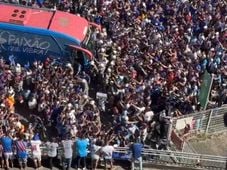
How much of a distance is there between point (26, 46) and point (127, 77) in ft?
14.2

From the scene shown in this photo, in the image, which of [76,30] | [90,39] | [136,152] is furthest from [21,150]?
[90,39]

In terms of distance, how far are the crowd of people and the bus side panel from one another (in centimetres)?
65

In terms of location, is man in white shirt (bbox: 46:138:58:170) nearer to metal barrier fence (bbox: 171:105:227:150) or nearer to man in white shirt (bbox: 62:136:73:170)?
man in white shirt (bbox: 62:136:73:170)

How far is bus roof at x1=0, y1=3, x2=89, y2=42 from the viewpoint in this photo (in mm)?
26688

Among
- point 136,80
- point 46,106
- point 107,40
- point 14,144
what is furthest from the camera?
point 107,40

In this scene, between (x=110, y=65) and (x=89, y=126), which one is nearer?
(x=89, y=126)

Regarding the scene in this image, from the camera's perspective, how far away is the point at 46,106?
2428 centimetres

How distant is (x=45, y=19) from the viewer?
27.2m

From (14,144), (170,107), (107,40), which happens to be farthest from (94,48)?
(14,144)

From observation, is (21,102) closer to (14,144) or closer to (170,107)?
(14,144)

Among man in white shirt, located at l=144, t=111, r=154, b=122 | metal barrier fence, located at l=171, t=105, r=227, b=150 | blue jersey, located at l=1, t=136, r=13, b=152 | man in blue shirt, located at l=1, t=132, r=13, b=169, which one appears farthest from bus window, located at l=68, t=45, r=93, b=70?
blue jersey, located at l=1, t=136, r=13, b=152

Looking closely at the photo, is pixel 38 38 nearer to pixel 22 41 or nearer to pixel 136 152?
→ pixel 22 41

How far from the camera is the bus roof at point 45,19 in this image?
26.7 meters

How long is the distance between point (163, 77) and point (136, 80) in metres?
1.11
